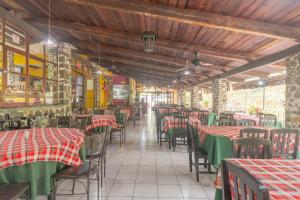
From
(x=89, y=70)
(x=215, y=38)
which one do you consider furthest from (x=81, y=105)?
(x=215, y=38)

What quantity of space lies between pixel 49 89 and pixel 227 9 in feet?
17.6

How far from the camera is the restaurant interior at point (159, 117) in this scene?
2.20 meters

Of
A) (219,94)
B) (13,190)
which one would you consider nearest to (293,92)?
(13,190)

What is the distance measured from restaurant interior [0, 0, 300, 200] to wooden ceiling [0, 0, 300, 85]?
0.02 metres

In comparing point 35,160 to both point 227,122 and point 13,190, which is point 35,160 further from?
point 227,122

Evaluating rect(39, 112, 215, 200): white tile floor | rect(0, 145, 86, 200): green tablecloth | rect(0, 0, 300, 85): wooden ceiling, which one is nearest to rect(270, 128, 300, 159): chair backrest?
rect(39, 112, 215, 200): white tile floor

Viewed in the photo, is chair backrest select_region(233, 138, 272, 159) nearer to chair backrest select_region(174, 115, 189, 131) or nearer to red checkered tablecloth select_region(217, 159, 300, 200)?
red checkered tablecloth select_region(217, 159, 300, 200)

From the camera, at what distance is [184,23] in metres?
4.46

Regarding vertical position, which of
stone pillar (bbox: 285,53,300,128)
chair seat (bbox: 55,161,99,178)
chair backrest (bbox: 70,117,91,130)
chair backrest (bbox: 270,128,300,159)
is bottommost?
chair seat (bbox: 55,161,99,178)

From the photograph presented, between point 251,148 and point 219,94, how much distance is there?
23.5ft

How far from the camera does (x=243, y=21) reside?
374cm

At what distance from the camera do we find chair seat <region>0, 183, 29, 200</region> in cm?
184

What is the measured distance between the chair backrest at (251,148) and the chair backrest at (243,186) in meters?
0.81

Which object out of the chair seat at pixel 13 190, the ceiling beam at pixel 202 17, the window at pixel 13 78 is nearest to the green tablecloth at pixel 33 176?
the chair seat at pixel 13 190
